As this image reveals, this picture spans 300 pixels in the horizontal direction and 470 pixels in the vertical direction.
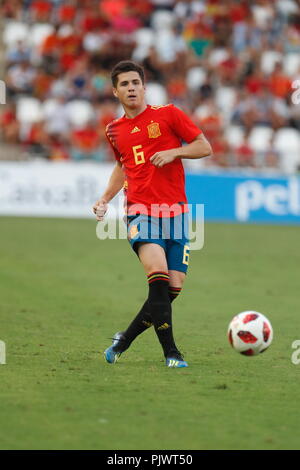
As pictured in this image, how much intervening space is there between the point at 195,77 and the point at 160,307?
60.7 ft

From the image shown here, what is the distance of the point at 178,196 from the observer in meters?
8.27

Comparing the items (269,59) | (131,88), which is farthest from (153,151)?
(269,59)

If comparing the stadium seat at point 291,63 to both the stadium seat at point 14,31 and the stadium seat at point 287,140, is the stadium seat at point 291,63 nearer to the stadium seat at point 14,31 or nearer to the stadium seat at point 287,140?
the stadium seat at point 287,140

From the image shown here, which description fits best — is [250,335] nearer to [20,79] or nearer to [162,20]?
[20,79]

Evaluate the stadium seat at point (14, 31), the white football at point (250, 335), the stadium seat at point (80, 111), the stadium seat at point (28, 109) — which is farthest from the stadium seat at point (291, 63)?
the white football at point (250, 335)

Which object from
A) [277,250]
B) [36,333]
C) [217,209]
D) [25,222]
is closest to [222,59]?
[217,209]

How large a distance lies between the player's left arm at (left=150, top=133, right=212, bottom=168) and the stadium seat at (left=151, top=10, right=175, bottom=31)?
769 inches

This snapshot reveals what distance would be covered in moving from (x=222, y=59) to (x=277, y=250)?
30.5 ft

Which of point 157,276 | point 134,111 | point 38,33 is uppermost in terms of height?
point 38,33

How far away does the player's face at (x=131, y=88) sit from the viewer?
820 cm

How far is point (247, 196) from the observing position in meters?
22.6

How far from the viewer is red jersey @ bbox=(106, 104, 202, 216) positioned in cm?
820

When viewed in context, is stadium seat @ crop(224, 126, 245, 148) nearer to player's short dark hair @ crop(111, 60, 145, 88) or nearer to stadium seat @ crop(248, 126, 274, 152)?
stadium seat @ crop(248, 126, 274, 152)
